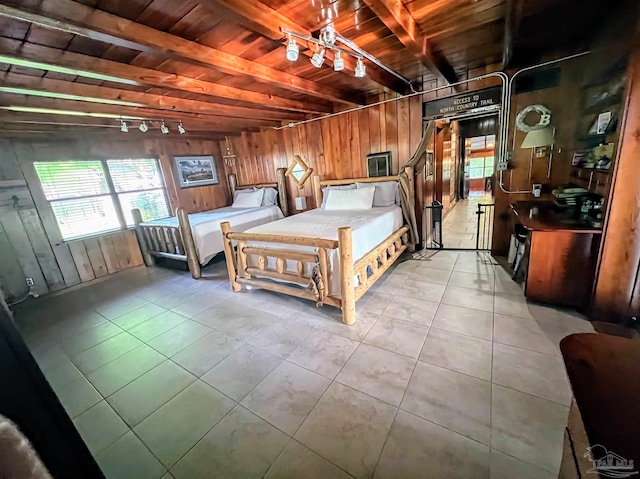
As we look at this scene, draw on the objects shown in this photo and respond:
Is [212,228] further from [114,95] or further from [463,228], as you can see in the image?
[463,228]

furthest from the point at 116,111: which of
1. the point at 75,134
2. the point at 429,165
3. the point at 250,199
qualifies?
the point at 429,165

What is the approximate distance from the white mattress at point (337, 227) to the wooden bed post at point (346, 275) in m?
0.12

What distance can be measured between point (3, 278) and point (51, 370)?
2413 mm

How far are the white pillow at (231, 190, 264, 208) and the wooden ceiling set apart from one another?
2.01m

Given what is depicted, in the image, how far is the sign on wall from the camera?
10.2 ft

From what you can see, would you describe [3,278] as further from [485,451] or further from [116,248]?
[485,451]

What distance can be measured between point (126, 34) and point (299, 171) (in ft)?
11.4

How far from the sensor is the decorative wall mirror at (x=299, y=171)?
4.84m

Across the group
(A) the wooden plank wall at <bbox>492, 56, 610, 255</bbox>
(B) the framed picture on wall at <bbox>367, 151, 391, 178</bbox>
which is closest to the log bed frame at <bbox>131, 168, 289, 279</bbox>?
(B) the framed picture on wall at <bbox>367, 151, 391, 178</bbox>

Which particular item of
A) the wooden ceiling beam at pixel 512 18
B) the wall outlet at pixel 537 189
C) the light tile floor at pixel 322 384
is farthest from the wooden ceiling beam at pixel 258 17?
the wall outlet at pixel 537 189

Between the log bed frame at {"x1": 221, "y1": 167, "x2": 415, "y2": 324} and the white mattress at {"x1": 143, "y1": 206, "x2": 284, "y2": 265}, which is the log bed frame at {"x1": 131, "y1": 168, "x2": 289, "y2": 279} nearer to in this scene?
the white mattress at {"x1": 143, "y1": 206, "x2": 284, "y2": 265}

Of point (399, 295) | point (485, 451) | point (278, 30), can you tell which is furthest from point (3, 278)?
point (485, 451)

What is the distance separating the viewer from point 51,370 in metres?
2.04

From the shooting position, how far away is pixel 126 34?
1.57m
